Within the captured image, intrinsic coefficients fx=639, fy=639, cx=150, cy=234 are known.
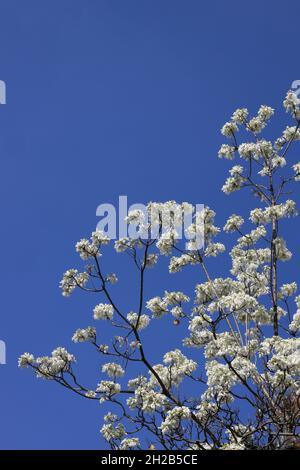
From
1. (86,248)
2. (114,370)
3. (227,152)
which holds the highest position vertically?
(227,152)

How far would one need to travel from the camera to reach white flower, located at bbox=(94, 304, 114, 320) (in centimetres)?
1320

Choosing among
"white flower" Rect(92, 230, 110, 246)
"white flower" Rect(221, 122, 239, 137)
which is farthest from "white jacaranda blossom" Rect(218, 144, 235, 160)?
"white flower" Rect(92, 230, 110, 246)

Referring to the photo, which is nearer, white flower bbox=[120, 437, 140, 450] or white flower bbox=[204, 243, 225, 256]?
white flower bbox=[120, 437, 140, 450]

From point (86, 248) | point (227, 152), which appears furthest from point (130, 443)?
point (227, 152)

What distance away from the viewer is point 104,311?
13195mm

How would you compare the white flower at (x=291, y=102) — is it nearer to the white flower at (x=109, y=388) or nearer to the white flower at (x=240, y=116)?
the white flower at (x=240, y=116)

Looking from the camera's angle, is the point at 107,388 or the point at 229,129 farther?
the point at 229,129

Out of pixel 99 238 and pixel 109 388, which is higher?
pixel 99 238

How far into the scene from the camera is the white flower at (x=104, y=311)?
13195 millimetres

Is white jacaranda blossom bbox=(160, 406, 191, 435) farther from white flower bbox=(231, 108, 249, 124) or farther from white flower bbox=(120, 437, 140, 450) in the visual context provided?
white flower bbox=(231, 108, 249, 124)

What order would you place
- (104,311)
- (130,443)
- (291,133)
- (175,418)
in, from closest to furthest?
1. (175,418)
2. (130,443)
3. (104,311)
4. (291,133)

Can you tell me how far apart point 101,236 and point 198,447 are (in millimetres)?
4418

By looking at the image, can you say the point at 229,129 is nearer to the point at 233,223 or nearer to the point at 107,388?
the point at 233,223
